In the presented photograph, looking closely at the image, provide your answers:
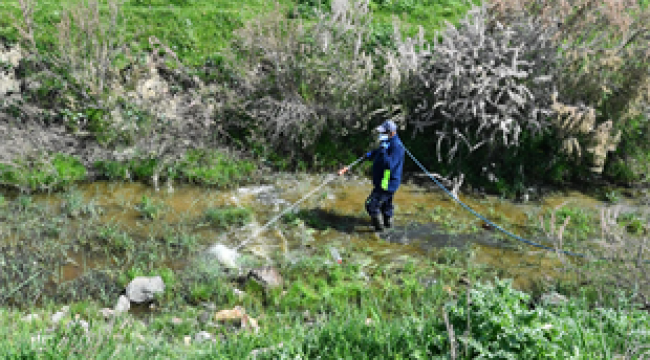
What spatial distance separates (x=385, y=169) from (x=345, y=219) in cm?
120

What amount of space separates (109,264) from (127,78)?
15.2 ft

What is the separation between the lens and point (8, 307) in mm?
5301

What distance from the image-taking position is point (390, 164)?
7539 millimetres

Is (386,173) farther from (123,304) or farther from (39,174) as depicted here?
(39,174)

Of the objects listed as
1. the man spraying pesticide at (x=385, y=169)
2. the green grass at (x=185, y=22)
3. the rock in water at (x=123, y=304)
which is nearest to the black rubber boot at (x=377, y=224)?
the man spraying pesticide at (x=385, y=169)

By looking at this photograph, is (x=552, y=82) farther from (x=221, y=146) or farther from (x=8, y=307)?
(x=8, y=307)

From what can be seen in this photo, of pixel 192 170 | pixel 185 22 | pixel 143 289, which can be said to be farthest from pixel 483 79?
pixel 143 289

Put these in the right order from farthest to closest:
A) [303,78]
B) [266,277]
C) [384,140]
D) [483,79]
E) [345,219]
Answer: [303,78] < [483,79] < [345,219] < [384,140] < [266,277]

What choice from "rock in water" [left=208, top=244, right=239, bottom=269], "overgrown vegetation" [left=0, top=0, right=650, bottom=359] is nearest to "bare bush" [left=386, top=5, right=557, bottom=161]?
"overgrown vegetation" [left=0, top=0, right=650, bottom=359]

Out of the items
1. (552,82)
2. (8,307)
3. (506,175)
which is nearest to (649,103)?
(552,82)

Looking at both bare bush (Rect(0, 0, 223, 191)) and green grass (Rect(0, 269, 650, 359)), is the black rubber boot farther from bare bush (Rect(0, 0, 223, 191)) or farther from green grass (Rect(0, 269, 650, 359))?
bare bush (Rect(0, 0, 223, 191))

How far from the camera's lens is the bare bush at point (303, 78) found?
9.52 m

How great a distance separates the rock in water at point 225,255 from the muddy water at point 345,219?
0.31m

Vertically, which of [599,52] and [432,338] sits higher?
[599,52]
